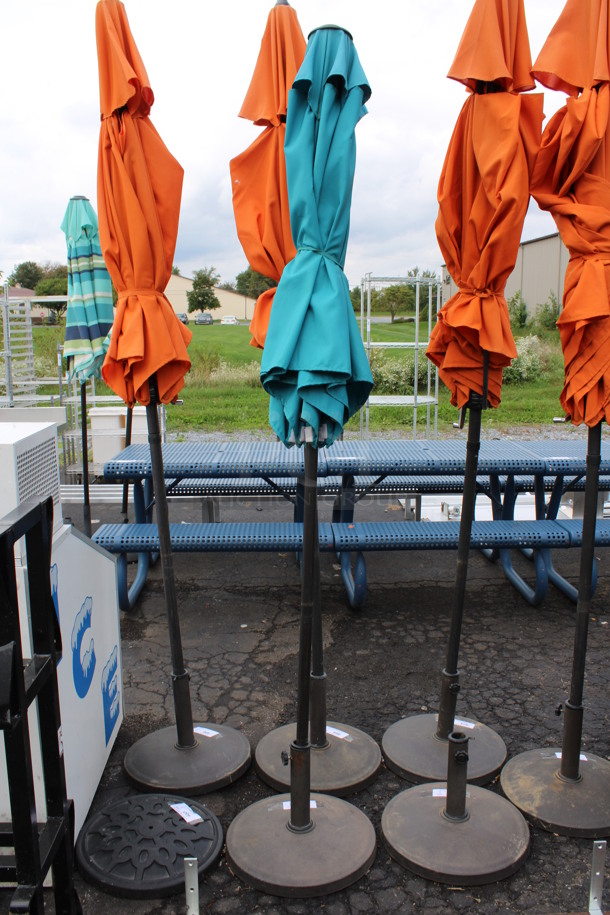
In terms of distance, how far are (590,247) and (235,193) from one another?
4.80 feet

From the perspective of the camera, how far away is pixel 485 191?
274 centimetres

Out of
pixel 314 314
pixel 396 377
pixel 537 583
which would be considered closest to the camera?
pixel 314 314

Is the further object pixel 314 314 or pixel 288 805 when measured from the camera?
pixel 288 805

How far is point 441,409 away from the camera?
1571 cm

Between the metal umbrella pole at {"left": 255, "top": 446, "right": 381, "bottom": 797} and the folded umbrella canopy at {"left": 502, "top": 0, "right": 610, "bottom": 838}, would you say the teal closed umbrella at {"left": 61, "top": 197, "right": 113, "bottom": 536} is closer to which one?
the metal umbrella pole at {"left": 255, "top": 446, "right": 381, "bottom": 797}

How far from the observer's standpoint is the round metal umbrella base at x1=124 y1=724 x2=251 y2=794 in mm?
3150

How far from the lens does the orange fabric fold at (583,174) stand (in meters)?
2.64

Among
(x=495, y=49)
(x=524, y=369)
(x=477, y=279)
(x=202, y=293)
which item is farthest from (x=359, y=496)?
(x=202, y=293)

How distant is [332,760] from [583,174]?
9.02 ft

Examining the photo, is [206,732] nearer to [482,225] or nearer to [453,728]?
[453,728]

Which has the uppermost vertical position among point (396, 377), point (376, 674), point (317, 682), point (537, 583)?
point (396, 377)

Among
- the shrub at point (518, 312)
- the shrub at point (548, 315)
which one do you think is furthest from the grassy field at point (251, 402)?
the shrub at point (518, 312)

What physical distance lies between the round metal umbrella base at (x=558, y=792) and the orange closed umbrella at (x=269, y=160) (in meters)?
2.25

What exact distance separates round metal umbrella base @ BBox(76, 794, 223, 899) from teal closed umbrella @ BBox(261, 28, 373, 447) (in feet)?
5.51
